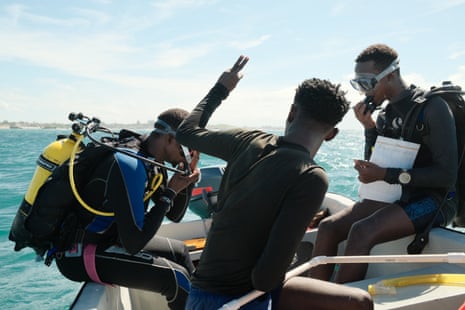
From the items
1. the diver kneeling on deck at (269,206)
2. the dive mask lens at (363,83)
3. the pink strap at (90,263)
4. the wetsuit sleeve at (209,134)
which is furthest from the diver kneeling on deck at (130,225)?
the dive mask lens at (363,83)

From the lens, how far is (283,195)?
1425 mm

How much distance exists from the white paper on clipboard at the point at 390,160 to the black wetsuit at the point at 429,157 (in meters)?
→ 0.07

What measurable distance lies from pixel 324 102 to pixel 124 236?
4.14 ft

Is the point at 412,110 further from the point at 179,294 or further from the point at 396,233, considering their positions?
the point at 179,294

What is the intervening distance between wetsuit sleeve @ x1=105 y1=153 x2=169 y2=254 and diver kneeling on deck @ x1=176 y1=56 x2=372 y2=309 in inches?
23.1

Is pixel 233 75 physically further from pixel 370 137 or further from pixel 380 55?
pixel 370 137

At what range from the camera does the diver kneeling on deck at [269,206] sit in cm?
140

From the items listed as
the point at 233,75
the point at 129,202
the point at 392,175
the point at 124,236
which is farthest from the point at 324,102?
the point at 392,175

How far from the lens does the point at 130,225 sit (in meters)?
2.11

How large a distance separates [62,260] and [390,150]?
7.26ft

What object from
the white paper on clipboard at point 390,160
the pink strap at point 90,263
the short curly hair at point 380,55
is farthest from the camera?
the short curly hair at point 380,55

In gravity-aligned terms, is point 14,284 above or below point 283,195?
below

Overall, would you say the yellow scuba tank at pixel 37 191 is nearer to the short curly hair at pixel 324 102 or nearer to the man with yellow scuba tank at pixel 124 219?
the man with yellow scuba tank at pixel 124 219

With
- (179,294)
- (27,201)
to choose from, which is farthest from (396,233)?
(27,201)
